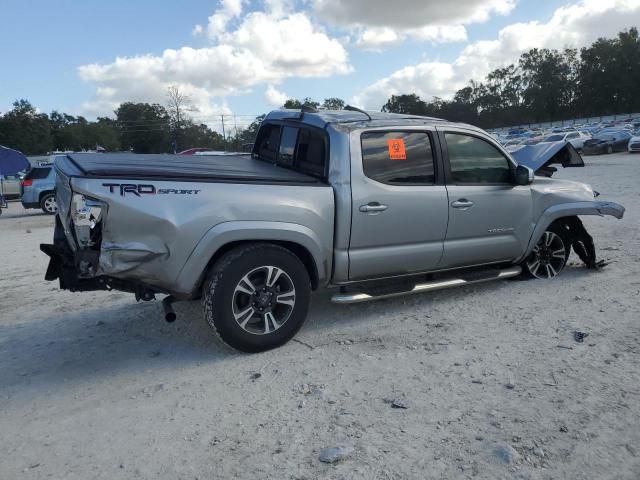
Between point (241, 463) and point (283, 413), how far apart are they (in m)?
0.55

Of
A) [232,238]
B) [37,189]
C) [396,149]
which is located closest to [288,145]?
[396,149]

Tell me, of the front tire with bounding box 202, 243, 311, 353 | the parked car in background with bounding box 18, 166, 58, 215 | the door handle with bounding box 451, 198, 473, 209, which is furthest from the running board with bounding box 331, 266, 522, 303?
the parked car in background with bounding box 18, 166, 58, 215

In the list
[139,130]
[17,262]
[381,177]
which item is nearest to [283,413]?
[381,177]

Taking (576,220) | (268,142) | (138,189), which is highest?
(268,142)

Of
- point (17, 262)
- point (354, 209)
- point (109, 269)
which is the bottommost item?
point (17, 262)

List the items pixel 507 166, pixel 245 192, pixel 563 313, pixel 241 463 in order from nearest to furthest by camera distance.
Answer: pixel 241 463
pixel 245 192
pixel 563 313
pixel 507 166

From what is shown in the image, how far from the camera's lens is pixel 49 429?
10.4ft

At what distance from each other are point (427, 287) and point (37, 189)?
47.5 feet

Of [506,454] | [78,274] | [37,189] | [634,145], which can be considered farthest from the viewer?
[634,145]

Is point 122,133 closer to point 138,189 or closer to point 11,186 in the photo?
point 11,186

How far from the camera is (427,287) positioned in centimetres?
492

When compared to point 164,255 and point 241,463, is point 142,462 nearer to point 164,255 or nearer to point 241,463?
point 241,463

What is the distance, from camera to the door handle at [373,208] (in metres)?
4.45

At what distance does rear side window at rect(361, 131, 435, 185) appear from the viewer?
458 cm
